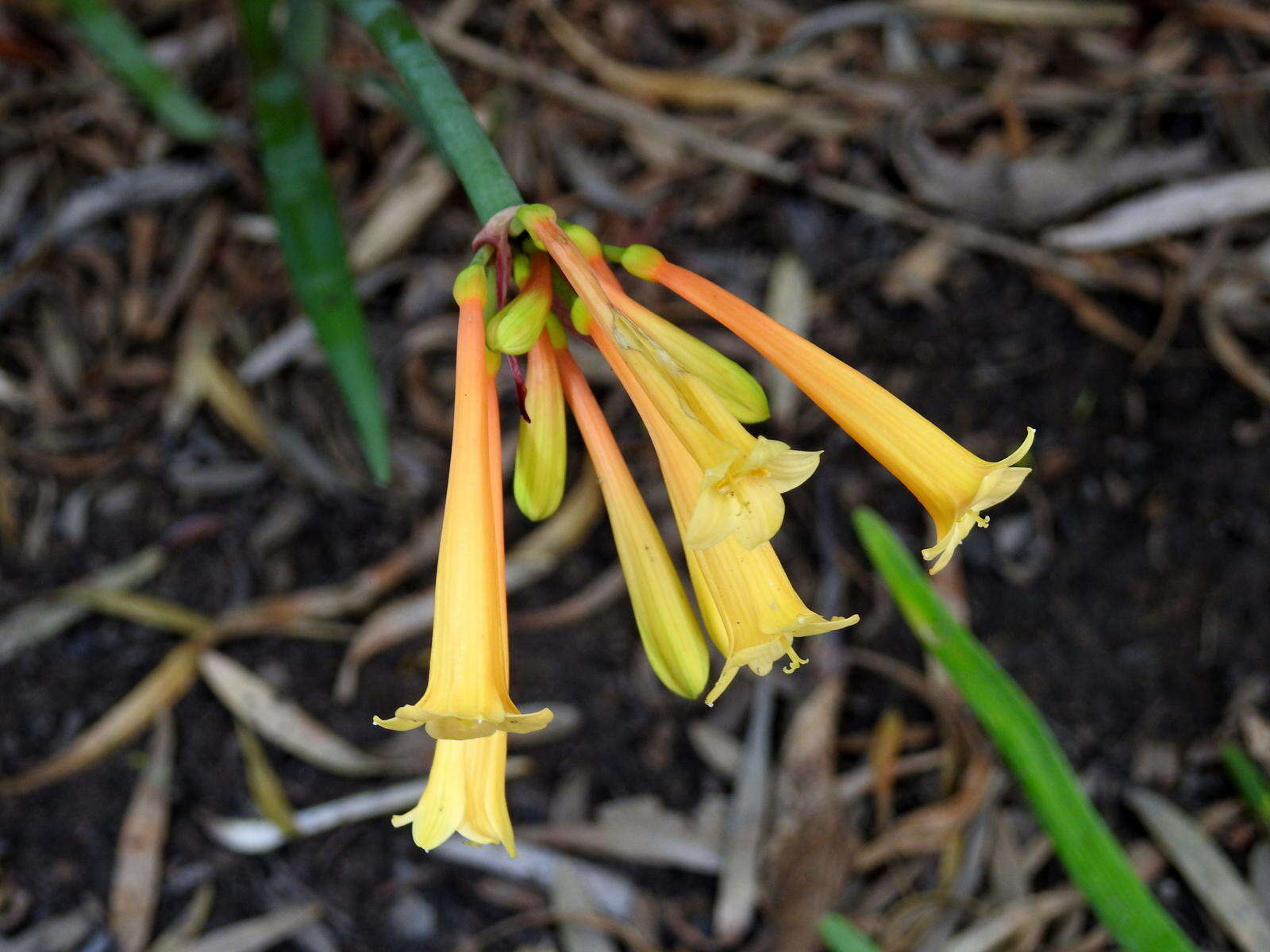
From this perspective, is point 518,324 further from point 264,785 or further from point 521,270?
point 264,785

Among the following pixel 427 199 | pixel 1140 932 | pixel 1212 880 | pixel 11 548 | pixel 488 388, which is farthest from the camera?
pixel 427 199

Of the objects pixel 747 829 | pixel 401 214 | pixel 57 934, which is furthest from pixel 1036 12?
pixel 57 934

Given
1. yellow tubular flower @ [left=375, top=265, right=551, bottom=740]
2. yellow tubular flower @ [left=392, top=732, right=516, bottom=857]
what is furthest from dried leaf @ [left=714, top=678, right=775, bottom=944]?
yellow tubular flower @ [left=375, top=265, right=551, bottom=740]

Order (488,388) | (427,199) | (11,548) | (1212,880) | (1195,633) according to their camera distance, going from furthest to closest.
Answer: (427,199), (11,548), (1195,633), (1212,880), (488,388)

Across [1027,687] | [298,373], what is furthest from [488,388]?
[1027,687]

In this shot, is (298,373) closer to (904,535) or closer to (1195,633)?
(904,535)

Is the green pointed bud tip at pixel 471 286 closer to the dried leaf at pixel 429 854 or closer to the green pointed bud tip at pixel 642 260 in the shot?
the green pointed bud tip at pixel 642 260
